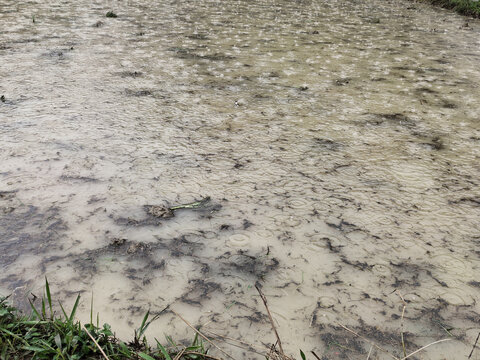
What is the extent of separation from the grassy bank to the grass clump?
368 inches

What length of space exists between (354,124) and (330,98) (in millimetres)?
594

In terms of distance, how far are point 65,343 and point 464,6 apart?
33.2 ft

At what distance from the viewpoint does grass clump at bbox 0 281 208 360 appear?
1.29 meters

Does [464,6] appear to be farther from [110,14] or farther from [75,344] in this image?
[75,344]

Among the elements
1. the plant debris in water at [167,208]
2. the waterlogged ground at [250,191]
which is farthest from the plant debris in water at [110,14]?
the plant debris in water at [167,208]

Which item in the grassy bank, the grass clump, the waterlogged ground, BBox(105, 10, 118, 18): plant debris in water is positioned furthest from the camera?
the grassy bank

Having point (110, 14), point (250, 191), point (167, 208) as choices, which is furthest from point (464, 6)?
point (167, 208)

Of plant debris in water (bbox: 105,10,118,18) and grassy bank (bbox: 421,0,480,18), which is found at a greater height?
grassy bank (bbox: 421,0,480,18)

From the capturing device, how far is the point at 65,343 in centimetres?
132

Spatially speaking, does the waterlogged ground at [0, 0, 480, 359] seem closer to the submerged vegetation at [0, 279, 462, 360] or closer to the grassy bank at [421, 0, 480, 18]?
the submerged vegetation at [0, 279, 462, 360]

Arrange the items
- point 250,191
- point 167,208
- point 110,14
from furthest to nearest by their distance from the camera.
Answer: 1. point 110,14
2. point 250,191
3. point 167,208

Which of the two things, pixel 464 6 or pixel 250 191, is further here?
pixel 464 6

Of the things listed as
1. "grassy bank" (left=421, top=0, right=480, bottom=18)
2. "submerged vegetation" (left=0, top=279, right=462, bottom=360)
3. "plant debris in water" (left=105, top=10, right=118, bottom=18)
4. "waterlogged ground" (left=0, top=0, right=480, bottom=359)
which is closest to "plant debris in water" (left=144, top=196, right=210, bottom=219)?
"waterlogged ground" (left=0, top=0, right=480, bottom=359)

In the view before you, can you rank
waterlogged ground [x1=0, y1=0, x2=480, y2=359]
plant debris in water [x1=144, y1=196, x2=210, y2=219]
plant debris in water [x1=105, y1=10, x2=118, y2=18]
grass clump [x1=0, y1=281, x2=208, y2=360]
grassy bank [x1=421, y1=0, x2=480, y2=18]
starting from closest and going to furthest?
1. grass clump [x1=0, y1=281, x2=208, y2=360]
2. waterlogged ground [x1=0, y1=0, x2=480, y2=359]
3. plant debris in water [x1=144, y1=196, x2=210, y2=219]
4. plant debris in water [x1=105, y1=10, x2=118, y2=18]
5. grassy bank [x1=421, y1=0, x2=480, y2=18]
